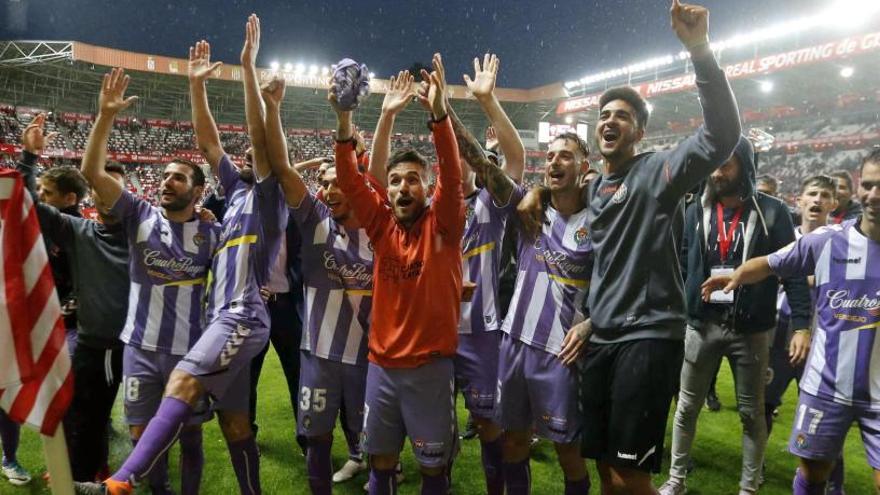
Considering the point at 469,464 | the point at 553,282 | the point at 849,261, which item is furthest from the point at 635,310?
the point at 469,464

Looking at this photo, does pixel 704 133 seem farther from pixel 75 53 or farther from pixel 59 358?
pixel 75 53

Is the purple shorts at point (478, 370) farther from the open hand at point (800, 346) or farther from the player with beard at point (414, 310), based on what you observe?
the open hand at point (800, 346)

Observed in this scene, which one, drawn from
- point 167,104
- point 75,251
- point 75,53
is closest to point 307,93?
point 167,104

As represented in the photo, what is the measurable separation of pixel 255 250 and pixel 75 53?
31.1m

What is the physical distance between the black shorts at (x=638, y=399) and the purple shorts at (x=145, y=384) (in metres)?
2.13

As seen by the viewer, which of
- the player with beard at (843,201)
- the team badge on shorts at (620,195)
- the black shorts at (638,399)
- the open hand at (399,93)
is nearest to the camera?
the black shorts at (638,399)

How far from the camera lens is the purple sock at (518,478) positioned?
304 cm

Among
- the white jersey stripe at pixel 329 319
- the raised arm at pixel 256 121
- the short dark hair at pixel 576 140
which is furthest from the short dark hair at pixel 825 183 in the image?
the raised arm at pixel 256 121

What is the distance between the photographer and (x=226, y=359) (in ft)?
9.65

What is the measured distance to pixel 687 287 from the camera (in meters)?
3.85

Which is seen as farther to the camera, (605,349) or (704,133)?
(605,349)

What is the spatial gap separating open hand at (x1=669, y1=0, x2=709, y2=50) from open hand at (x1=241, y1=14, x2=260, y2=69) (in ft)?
7.71

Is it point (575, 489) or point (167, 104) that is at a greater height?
point (167, 104)

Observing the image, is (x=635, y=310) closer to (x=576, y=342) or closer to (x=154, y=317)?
(x=576, y=342)
